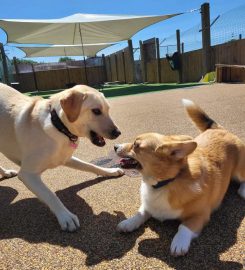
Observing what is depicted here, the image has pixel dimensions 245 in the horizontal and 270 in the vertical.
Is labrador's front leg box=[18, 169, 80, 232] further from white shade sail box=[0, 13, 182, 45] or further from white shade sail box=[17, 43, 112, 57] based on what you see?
white shade sail box=[17, 43, 112, 57]

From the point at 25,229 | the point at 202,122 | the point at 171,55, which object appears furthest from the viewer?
the point at 171,55

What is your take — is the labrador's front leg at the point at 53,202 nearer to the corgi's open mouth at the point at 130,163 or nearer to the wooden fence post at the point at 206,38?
the corgi's open mouth at the point at 130,163

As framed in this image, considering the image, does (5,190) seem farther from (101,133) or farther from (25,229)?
(101,133)

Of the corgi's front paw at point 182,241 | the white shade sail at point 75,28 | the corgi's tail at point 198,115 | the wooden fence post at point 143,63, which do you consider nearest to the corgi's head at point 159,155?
the corgi's front paw at point 182,241

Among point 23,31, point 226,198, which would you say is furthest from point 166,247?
point 23,31

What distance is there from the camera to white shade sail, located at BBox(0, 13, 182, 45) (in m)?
14.1

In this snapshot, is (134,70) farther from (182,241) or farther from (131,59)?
(182,241)

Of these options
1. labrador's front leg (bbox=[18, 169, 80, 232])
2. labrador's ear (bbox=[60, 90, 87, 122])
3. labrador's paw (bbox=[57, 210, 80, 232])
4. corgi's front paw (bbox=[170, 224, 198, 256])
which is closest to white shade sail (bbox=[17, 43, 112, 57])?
labrador's ear (bbox=[60, 90, 87, 122])

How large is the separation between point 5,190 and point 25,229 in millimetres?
975

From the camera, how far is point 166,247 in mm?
2025

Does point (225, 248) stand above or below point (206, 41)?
below

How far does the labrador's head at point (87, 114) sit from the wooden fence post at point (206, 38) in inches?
500

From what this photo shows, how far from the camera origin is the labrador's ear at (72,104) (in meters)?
2.51

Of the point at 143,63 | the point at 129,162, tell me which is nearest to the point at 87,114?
the point at 129,162
